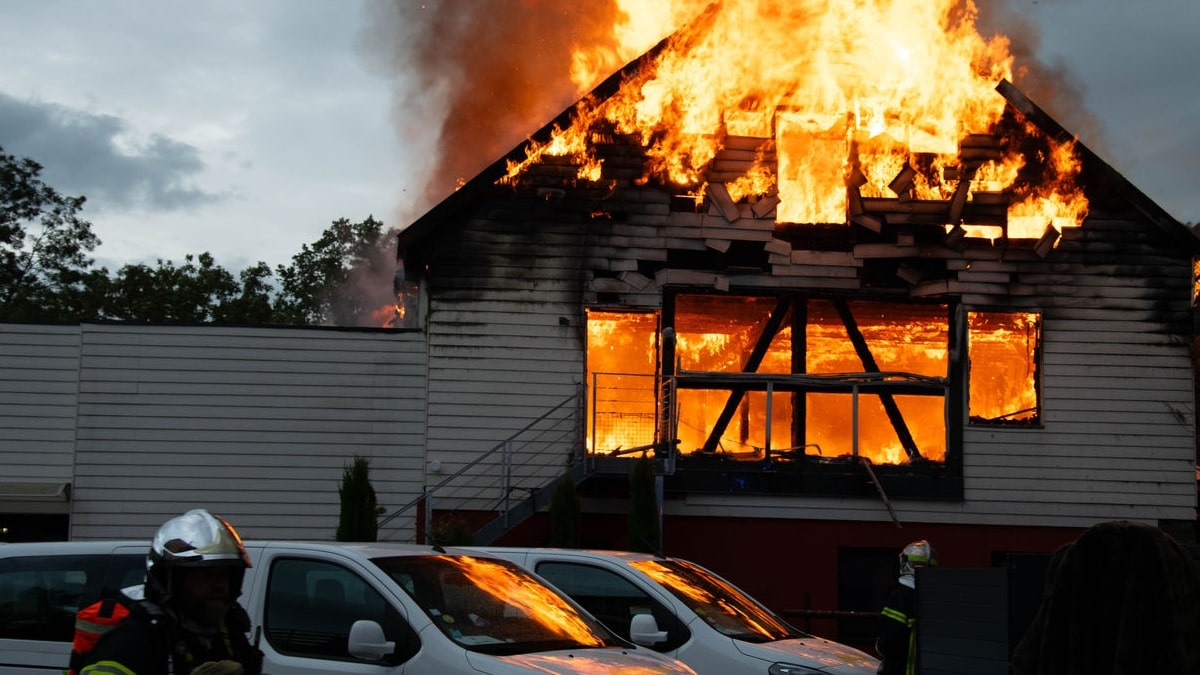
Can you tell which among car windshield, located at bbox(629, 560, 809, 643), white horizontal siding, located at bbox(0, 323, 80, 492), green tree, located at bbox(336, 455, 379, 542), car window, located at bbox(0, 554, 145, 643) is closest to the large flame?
green tree, located at bbox(336, 455, 379, 542)

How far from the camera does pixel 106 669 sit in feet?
12.9

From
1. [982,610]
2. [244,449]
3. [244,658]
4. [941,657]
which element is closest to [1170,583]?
[244,658]

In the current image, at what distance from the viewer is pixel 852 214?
18.9 m

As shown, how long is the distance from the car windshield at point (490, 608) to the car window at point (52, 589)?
65.9 inches

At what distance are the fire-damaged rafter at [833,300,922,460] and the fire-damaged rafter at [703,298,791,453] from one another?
0.77 metres

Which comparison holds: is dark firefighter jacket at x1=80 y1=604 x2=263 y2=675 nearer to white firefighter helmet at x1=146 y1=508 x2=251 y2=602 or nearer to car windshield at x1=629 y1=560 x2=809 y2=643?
white firefighter helmet at x1=146 y1=508 x2=251 y2=602

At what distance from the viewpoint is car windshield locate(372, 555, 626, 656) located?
719 centimetres

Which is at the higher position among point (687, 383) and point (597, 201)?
point (597, 201)

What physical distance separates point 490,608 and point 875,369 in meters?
12.2

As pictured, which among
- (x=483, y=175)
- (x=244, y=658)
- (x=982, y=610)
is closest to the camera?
(x=244, y=658)

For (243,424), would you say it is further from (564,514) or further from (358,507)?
(564,514)

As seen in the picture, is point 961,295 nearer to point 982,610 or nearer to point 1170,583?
point 982,610

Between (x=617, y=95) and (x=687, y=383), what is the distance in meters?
3.90

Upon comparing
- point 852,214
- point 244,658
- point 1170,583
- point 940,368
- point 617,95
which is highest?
point 617,95
